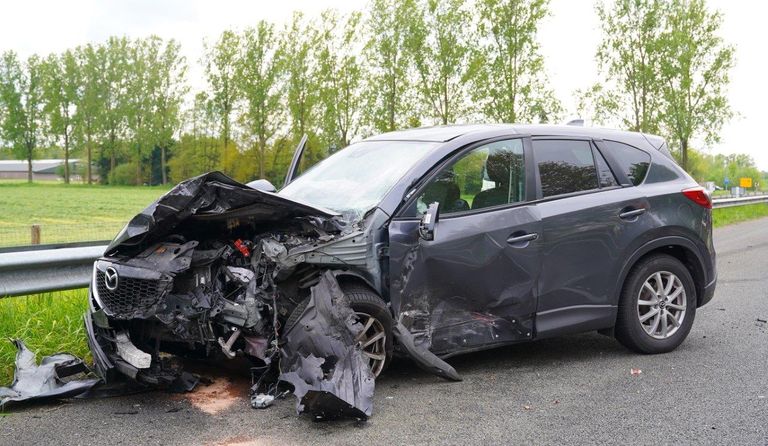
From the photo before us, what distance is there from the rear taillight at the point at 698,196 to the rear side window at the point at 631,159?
1.26ft

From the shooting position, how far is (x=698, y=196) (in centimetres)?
594

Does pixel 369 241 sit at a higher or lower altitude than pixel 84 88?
lower

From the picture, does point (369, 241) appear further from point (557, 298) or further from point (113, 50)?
point (113, 50)

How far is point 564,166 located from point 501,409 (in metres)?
2.03

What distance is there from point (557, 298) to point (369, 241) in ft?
5.01

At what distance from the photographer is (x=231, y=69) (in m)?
40.8

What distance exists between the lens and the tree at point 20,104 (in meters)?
57.3

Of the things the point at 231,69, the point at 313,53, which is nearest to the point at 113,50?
the point at 231,69

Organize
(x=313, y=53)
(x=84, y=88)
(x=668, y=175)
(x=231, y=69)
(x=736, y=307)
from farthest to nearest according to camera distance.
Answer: (x=84, y=88), (x=231, y=69), (x=313, y=53), (x=736, y=307), (x=668, y=175)

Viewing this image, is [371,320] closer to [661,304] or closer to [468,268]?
[468,268]

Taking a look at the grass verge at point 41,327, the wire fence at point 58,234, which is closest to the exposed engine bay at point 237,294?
the grass verge at point 41,327

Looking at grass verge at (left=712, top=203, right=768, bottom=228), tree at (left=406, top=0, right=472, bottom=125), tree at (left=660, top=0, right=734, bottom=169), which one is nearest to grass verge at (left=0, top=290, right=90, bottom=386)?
grass verge at (left=712, top=203, right=768, bottom=228)

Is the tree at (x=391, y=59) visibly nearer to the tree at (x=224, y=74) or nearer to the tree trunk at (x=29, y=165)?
the tree at (x=224, y=74)

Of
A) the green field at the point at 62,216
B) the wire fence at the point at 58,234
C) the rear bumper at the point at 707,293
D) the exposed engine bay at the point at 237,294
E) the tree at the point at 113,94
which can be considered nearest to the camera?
the exposed engine bay at the point at 237,294
